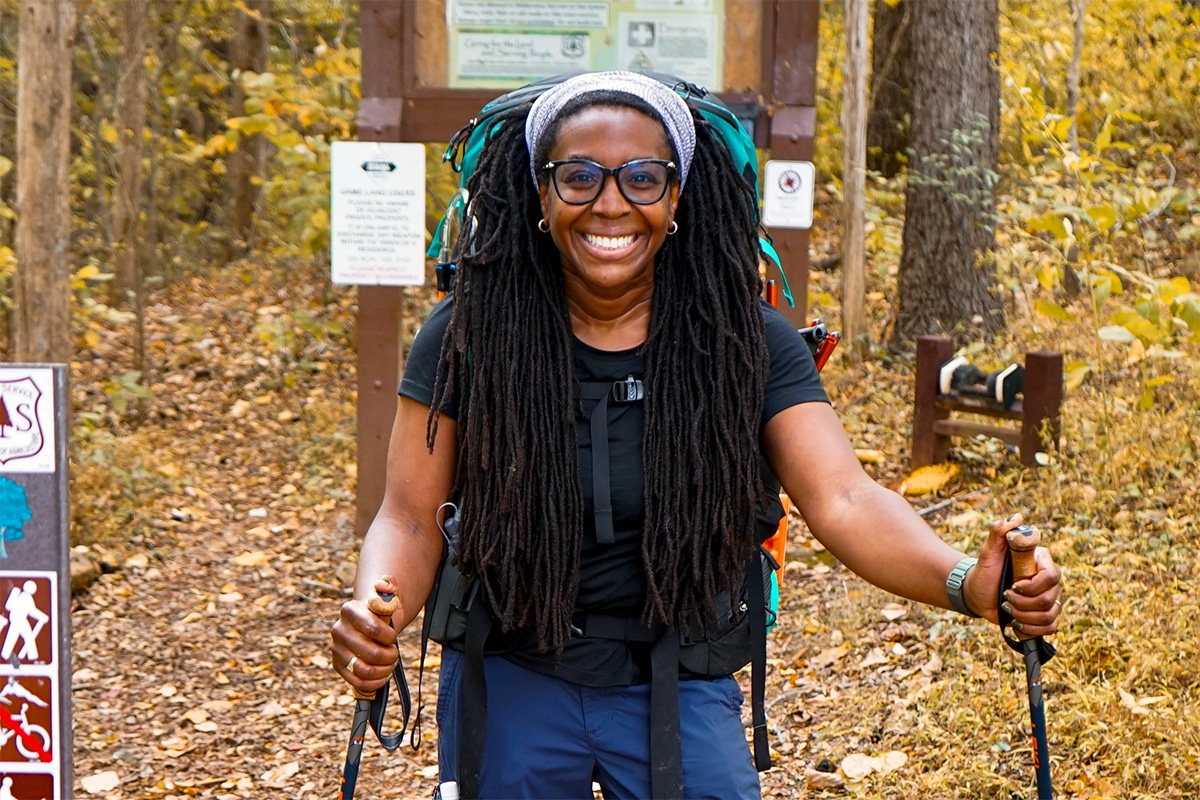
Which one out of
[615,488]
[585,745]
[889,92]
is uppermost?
[889,92]

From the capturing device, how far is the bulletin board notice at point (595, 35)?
Answer: 6270 mm

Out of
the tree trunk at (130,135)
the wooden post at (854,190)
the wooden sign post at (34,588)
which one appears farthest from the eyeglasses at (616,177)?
the tree trunk at (130,135)

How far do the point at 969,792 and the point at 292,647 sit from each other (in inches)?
122

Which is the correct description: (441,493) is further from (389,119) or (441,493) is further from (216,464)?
(216,464)

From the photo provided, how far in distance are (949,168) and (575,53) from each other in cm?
350

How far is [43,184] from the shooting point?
665cm

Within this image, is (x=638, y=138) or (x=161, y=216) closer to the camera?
(x=638, y=138)

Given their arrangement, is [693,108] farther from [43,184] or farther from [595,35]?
[43,184]

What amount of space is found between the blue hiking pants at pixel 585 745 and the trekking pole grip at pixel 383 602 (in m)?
0.28

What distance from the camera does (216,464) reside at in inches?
342

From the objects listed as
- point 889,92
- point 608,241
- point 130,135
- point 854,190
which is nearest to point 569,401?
point 608,241

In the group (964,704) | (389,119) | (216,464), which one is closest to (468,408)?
(964,704)

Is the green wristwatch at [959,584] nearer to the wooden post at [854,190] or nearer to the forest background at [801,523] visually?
the forest background at [801,523]

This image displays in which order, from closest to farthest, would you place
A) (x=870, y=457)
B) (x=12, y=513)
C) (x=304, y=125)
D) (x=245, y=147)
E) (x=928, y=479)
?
(x=12, y=513), (x=928, y=479), (x=870, y=457), (x=304, y=125), (x=245, y=147)
